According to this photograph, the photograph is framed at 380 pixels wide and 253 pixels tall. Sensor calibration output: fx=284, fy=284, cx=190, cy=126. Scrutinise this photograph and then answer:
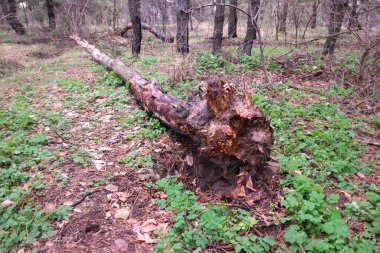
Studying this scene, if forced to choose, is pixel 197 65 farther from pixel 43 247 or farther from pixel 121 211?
pixel 43 247

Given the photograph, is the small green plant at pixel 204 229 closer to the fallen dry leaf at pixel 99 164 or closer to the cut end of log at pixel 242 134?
the cut end of log at pixel 242 134

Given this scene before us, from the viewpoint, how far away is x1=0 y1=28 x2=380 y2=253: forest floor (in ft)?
8.62

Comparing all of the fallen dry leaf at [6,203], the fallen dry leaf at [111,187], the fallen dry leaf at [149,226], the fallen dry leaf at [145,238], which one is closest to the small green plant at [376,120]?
the fallen dry leaf at [149,226]

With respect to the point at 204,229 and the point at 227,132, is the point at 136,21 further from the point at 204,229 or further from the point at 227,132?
the point at 204,229

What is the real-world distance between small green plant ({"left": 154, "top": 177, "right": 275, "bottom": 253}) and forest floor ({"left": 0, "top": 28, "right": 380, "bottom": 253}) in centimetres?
1

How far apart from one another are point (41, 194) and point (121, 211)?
0.97m

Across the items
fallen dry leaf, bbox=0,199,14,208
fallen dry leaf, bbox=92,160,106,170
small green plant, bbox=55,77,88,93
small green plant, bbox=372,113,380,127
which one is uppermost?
small green plant, bbox=55,77,88,93

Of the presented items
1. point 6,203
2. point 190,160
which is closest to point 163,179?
point 190,160

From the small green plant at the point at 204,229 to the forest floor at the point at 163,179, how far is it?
1 centimetres

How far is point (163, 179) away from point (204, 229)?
0.91 metres

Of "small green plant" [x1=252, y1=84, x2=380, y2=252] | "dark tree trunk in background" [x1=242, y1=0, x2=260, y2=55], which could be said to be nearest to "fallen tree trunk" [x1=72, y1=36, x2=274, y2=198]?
"small green plant" [x1=252, y1=84, x2=380, y2=252]

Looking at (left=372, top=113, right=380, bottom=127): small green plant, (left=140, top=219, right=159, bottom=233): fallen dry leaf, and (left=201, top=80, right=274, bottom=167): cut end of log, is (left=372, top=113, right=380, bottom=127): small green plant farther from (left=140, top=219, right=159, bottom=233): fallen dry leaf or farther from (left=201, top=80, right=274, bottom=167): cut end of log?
(left=140, top=219, right=159, bottom=233): fallen dry leaf

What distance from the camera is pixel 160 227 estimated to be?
9.29 ft

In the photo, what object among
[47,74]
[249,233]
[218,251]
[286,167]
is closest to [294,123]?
[286,167]
